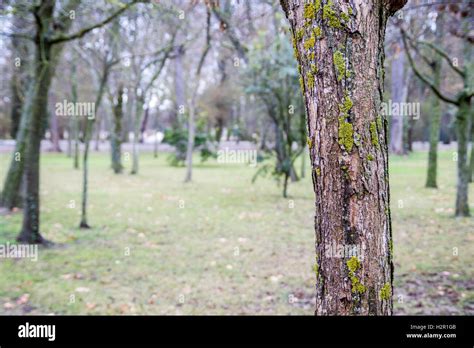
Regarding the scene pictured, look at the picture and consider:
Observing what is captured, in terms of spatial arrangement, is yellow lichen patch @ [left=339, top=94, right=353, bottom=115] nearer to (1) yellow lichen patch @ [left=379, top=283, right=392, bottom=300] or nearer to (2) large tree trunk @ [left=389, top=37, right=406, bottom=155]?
(1) yellow lichen patch @ [left=379, top=283, right=392, bottom=300]

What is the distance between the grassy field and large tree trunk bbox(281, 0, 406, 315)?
2.67 m

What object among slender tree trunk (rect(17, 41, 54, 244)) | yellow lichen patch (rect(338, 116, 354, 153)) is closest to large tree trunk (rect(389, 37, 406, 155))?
slender tree trunk (rect(17, 41, 54, 244))

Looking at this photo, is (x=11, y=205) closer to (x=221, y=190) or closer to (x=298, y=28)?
(x=221, y=190)

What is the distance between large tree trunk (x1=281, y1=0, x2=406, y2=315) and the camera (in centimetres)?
206

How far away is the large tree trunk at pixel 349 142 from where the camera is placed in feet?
6.77

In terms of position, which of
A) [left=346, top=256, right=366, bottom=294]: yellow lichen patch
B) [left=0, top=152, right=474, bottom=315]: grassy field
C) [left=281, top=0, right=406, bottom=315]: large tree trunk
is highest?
[left=281, top=0, right=406, bottom=315]: large tree trunk

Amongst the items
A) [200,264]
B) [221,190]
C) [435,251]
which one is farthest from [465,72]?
[221,190]

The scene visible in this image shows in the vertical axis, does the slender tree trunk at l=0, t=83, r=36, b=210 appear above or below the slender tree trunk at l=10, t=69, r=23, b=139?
below

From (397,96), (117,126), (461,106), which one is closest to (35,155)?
(461,106)

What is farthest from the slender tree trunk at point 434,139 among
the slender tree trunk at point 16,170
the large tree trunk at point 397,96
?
the large tree trunk at point 397,96

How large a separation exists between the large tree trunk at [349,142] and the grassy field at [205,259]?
2669 millimetres

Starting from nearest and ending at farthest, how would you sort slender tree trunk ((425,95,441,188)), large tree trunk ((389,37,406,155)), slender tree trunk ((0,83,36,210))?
slender tree trunk ((0,83,36,210)), slender tree trunk ((425,95,441,188)), large tree trunk ((389,37,406,155))

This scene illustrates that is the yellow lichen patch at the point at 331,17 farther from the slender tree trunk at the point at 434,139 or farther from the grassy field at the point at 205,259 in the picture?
the slender tree trunk at the point at 434,139

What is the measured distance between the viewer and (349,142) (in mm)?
2062
